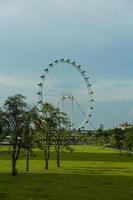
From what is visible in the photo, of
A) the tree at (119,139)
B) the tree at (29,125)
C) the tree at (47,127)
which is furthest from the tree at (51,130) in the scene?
the tree at (119,139)

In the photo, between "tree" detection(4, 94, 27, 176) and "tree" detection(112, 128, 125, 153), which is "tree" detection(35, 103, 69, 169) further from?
"tree" detection(112, 128, 125, 153)

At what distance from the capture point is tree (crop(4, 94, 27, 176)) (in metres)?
51.5

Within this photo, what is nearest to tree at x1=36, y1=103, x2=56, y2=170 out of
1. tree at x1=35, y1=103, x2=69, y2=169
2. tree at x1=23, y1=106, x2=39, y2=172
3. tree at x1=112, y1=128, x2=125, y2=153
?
tree at x1=35, y1=103, x2=69, y2=169

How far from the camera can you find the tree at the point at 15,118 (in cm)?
5150

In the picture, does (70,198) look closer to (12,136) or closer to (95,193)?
(95,193)

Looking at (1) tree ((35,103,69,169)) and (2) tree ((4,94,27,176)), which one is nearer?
(2) tree ((4,94,27,176))

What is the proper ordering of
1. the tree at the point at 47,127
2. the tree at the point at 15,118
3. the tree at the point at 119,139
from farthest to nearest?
the tree at the point at 119,139, the tree at the point at 47,127, the tree at the point at 15,118

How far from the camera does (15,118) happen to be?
5225 centimetres

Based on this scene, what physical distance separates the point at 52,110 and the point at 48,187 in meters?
32.1

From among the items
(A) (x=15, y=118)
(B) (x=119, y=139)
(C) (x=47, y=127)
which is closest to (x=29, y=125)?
(A) (x=15, y=118)

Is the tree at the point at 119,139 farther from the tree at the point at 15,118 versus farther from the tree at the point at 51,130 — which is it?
the tree at the point at 15,118

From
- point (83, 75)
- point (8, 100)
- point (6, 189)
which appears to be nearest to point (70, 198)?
point (6, 189)

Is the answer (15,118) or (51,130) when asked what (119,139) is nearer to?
(51,130)

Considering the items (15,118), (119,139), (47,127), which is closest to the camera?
(15,118)
